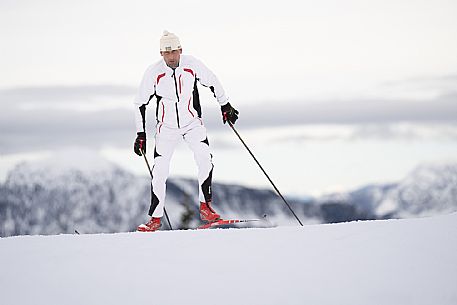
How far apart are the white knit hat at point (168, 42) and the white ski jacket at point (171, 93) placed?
0.21m

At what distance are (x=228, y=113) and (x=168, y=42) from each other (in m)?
1.35

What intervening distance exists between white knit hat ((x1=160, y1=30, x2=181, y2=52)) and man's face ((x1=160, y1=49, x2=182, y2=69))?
0.13ft

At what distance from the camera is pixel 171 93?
31.4ft

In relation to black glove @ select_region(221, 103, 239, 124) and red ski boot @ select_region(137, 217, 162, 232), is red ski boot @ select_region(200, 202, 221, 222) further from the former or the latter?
black glove @ select_region(221, 103, 239, 124)

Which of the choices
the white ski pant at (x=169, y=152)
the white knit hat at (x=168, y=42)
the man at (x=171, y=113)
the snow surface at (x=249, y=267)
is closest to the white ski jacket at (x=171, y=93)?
the man at (x=171, y=113)

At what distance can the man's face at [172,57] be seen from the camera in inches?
374

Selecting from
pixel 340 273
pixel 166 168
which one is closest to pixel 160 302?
pixel 340 273

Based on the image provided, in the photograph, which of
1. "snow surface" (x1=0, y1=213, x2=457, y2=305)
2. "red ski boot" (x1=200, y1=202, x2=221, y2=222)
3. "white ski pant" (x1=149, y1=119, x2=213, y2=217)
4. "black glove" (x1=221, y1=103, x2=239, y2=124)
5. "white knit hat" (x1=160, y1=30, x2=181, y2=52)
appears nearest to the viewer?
"snow surface" (x1=0, y1=213, x2=457, y2=305)

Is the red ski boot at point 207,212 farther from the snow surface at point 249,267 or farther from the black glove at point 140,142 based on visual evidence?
the snow surface at point 249,267

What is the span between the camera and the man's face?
9.51m

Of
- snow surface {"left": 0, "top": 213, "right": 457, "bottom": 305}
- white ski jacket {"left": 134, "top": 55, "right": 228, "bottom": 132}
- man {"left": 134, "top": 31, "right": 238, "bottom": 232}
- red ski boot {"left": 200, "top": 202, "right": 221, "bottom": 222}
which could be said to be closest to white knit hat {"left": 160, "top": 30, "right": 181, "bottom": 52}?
man {"left": 134, "top": 31, "right": 238, "bottom": 232}

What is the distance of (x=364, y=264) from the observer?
638cm

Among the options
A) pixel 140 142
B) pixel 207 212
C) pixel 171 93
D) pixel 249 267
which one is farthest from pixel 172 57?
pixel 249 267

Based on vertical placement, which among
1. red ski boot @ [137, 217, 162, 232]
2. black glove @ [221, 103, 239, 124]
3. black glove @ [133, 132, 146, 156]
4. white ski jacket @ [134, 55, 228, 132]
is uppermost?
white ski jacket @ [134, 55, 228, 132]
